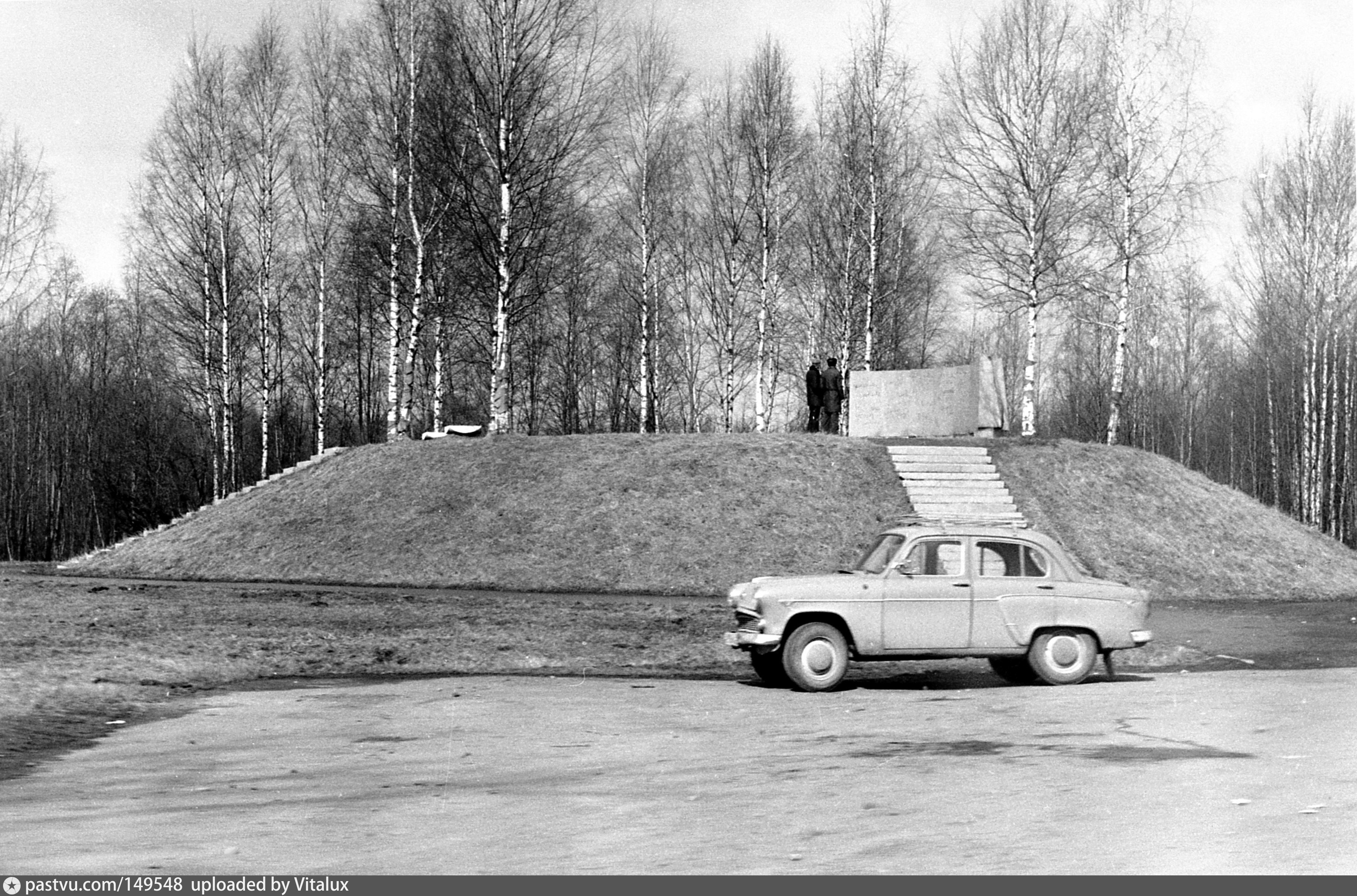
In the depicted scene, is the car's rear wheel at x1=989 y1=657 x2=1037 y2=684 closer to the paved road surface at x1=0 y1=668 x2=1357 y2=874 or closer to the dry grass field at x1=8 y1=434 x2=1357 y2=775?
the paved road surface at x1=0 y1=668 x2=1357 y2=874

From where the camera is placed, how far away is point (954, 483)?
101ft

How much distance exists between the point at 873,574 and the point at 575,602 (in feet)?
30.5

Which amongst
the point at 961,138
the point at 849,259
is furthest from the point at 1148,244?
the point at 849,259

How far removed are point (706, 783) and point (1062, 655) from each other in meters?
6.82

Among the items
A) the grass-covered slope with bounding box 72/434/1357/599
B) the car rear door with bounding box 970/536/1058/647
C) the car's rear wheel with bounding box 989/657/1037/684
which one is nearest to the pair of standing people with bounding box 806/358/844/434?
the grass-covered slope with bounding box 72/434/1357/599

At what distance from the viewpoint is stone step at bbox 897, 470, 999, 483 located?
1222 inches

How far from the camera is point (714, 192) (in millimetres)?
47062

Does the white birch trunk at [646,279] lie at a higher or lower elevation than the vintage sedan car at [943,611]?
higher

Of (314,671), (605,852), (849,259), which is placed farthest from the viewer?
(849,259)

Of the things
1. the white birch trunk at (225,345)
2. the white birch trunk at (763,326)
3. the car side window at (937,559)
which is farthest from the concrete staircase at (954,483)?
the white birch trunk at (225,345)

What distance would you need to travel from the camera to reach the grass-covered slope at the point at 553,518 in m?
27.0

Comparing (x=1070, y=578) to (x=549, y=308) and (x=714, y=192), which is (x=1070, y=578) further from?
(x=549, y=308)

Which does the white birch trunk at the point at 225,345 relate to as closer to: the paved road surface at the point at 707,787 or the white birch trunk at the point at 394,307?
the white birch trunk at the point at 394,307

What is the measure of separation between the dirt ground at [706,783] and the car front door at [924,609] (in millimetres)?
570
